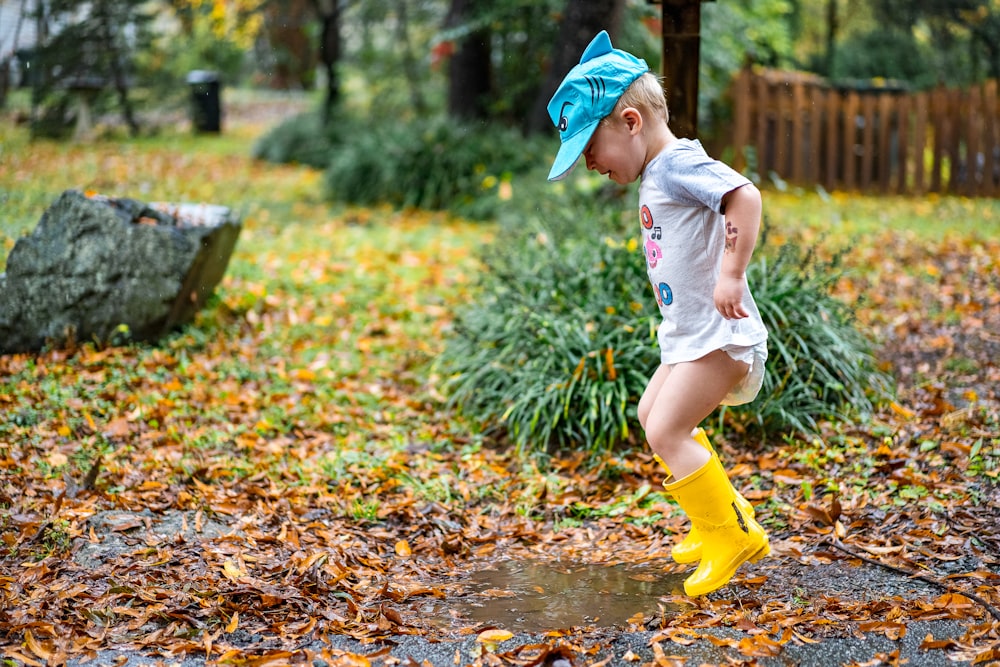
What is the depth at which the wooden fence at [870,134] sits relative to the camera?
36.7ft

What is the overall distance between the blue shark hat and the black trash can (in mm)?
16284

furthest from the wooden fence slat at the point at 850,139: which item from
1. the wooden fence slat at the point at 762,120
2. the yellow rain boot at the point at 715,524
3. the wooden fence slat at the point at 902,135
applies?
the yellow rain boot at the point at 715,524

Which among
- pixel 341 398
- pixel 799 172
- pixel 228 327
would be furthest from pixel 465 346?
pixel 799 172

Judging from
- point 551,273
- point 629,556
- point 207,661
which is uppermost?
point 551,273

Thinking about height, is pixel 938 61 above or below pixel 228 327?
above

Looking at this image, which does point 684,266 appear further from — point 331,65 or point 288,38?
point 288,38

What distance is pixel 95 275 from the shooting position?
18.0 ft

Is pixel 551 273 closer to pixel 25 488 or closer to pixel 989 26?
pixel 25 488

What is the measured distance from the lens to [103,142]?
44.7 ft

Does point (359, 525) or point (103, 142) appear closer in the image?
point (359, 525)

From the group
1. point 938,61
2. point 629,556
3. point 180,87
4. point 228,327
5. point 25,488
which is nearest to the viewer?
point 629,556

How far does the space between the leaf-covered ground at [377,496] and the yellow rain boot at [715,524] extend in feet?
0.31

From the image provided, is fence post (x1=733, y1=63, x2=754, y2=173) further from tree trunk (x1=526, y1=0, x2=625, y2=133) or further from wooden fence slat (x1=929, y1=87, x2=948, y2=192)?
tree trunk (x1=526, y1=0, x2=625, y2=133)

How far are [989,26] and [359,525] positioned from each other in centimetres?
1292
